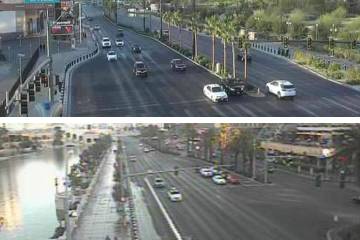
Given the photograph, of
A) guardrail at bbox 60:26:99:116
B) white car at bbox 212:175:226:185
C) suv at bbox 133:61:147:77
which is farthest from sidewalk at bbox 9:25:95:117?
white car at bbox 212:175:226:185

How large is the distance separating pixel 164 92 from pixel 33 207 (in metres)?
14.8

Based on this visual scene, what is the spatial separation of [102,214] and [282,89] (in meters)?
13.9

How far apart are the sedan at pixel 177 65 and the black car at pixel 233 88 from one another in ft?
8.52

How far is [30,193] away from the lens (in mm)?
4344

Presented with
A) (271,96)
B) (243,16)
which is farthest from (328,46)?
(271,96)

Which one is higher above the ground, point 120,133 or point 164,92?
point 120,133

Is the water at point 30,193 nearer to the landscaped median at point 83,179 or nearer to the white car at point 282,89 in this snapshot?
Result: the landscaped median at point 83,179

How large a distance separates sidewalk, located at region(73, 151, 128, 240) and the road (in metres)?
0.19

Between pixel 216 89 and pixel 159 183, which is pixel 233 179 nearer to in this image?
pixel 159 183

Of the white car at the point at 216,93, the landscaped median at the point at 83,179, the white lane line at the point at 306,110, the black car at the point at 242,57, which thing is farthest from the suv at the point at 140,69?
the landscaped median at the point at 83,179

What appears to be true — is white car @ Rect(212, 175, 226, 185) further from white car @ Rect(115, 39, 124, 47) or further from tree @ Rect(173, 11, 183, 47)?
white car @ Rect(115, 39, 124, 47)

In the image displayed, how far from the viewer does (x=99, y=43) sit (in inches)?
1008

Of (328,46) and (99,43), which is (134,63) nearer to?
(99,43)

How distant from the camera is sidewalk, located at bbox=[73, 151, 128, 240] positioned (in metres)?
4.22
